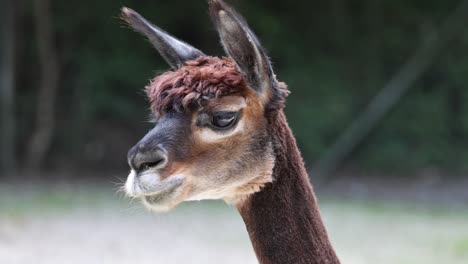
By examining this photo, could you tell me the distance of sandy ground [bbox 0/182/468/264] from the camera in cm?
780

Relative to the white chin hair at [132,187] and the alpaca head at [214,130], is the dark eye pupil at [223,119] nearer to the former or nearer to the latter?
the alpaca head at [214,130]

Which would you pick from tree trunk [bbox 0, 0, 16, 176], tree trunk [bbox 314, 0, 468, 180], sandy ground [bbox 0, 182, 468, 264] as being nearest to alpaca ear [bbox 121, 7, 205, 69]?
sandy ground [bbox 0, 182, 468, 264]

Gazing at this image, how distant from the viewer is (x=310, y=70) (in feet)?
42.5

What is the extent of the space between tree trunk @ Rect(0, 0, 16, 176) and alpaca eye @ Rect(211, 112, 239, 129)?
1008cm

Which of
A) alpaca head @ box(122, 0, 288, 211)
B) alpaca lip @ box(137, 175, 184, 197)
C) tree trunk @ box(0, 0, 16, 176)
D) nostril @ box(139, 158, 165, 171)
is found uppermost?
tree trunk @ box(0, 0, 16, 176)

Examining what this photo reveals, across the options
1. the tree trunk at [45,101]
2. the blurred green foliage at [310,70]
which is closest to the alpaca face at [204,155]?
the blurred green foliage at [310,70]

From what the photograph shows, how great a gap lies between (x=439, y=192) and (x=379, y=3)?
3478mm

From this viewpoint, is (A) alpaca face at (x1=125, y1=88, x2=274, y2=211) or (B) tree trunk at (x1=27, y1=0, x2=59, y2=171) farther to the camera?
(B) tree trunk at (x1=27, y1=0, x2=59, y2=171)

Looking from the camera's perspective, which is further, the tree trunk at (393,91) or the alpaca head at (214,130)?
the tree trunk at (393,91)

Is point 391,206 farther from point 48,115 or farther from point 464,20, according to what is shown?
point 48,115

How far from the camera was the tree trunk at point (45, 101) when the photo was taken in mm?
13047

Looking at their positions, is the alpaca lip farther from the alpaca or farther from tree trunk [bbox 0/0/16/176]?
tree trunk [bbox 0/0/16/176]

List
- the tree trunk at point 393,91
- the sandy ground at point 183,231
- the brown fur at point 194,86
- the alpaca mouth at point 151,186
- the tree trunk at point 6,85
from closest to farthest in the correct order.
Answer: the alpaca mouth at point 151,186
the brown fur at point 194,86
the sandy ground at point 183,231
the tree trunk at point 6,85
the tree trunk at point 393,91

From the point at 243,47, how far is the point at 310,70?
10078 millimetres
